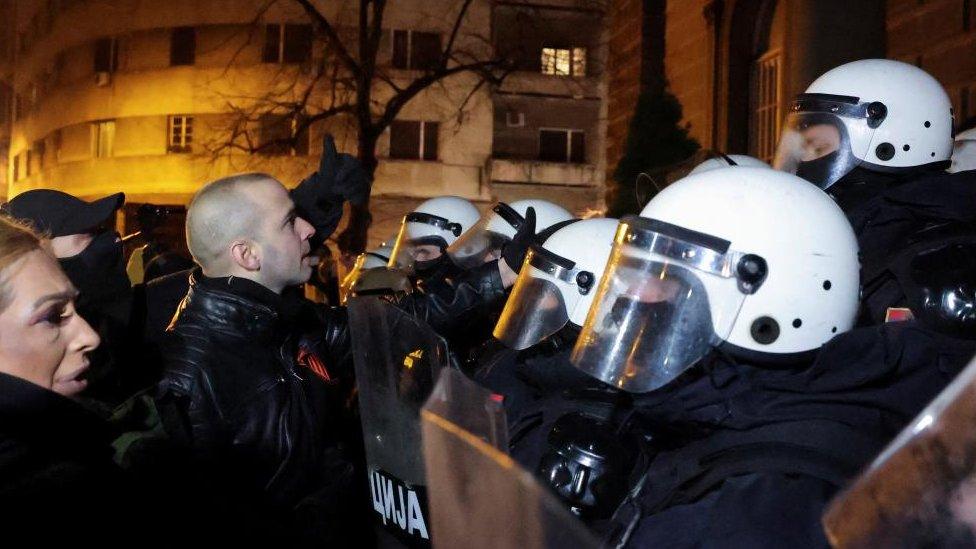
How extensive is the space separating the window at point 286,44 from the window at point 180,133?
339 centimetres

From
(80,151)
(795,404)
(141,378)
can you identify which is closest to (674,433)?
(795,404)

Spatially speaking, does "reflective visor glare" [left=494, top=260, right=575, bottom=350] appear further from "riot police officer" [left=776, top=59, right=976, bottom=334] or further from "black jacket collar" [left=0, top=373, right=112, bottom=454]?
"black jacket collar" [left=0, top=373, right=112, bottom=454]

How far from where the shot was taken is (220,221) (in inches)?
123

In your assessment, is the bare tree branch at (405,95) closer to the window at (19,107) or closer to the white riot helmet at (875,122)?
the white riot helmet at (875,122)

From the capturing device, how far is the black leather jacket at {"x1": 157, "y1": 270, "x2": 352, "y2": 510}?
8.95 ft

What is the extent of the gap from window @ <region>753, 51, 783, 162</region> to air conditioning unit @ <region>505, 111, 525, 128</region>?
54.7 ft

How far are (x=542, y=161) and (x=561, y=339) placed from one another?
80.5 feet

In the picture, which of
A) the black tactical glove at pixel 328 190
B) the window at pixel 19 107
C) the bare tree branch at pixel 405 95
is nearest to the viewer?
the black tactical glove at pixel 328 190

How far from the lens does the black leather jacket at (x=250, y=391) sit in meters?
2.73

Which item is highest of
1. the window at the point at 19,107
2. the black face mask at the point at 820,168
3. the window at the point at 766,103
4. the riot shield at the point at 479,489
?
the window at the point at 19,107

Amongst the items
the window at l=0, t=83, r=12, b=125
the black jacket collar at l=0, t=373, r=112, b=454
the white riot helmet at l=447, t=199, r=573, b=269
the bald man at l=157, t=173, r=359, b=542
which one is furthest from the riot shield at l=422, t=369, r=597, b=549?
the window at l=0, t=83, r=12, b=125

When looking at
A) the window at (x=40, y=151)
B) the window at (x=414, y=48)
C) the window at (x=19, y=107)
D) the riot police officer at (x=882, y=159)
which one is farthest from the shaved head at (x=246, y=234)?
the window at (x=19, y=107)

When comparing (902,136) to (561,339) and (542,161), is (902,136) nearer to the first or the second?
(561,339)

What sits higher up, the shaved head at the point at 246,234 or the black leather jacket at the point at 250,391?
the shaved head at the point at 246,234
